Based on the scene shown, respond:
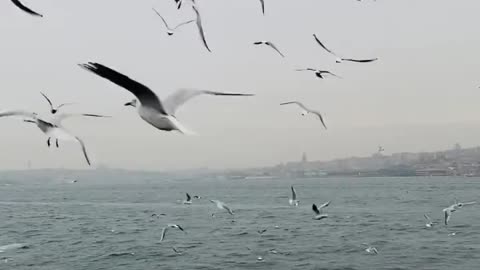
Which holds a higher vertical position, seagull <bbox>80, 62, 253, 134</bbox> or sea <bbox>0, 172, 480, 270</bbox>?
seagull <bbox>80, 62, 253, 134</bbox>

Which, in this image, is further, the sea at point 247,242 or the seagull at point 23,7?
the sea at point 247,242

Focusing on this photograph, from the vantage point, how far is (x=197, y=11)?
Result: 5.12 m

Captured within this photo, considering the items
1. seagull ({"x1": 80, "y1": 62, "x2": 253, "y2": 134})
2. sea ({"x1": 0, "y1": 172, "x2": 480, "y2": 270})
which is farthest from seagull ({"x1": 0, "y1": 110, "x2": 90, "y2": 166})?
sea ({"x1": 0, "y1": 172, "x2": 480, "y2": 270})

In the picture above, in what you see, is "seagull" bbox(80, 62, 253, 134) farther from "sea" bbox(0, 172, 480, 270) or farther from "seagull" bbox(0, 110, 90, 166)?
"sea" bbox(0, 172, 480, 270)

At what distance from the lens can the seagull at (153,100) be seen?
3.66 metres

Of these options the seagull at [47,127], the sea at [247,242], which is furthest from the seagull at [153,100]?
the sea at [247,242]

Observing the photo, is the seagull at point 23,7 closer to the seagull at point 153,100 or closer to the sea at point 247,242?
the seagull at point 153,100

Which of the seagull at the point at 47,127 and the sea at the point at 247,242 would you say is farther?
the sea at the point at 247,242

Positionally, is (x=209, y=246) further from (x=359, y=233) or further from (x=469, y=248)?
(x=469, y=248)

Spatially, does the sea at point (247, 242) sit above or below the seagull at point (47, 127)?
below

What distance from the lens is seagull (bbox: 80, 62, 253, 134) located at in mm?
3658

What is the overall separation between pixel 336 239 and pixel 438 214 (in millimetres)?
24124

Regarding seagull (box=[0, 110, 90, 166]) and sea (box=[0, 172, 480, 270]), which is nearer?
seagull (box=[0, 110, 90, 166])

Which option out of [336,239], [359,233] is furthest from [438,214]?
[336,239]
